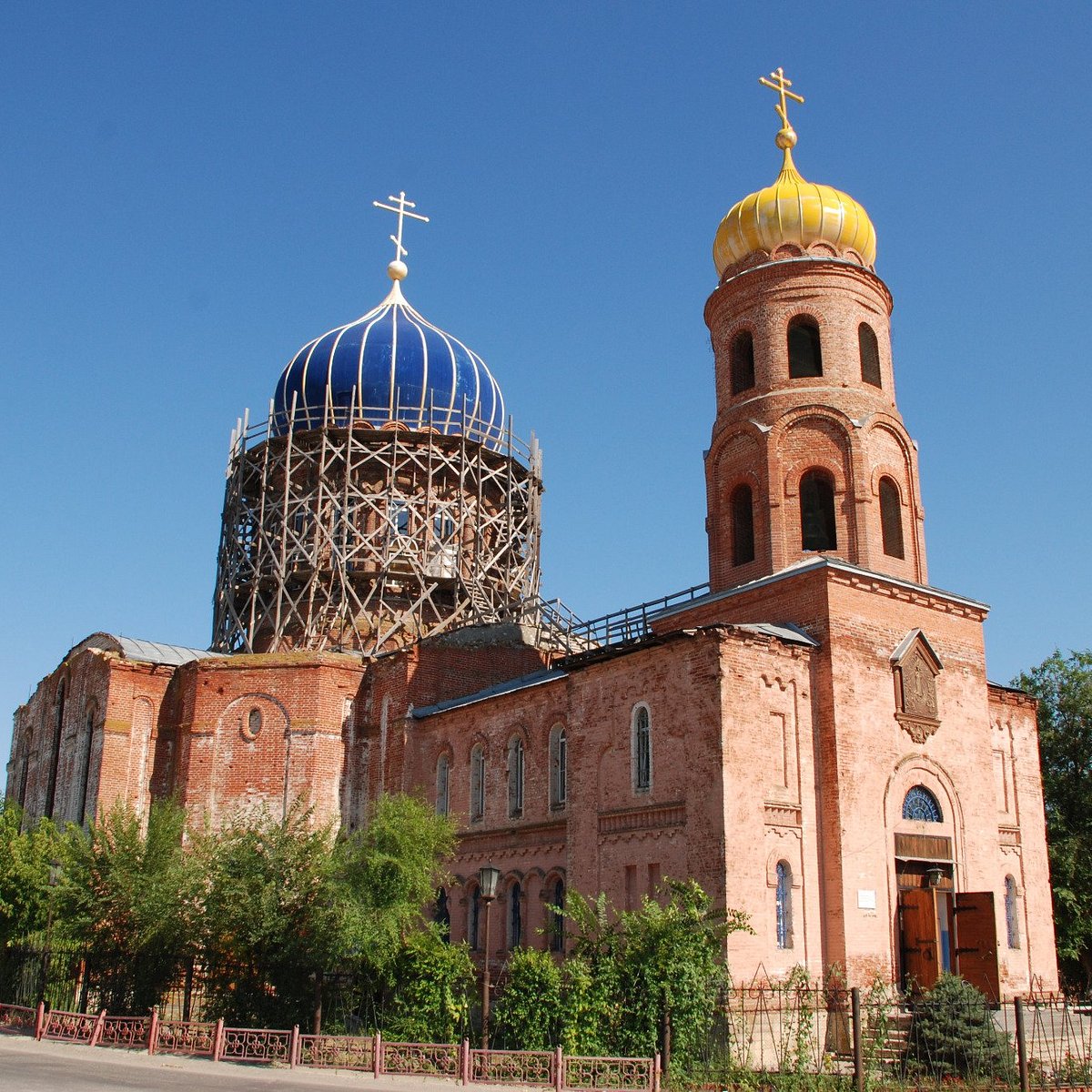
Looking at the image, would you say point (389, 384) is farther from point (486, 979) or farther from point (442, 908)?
Result: point (486, 979)

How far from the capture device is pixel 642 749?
18.3 meters

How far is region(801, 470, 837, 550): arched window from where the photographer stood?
20.2 metres

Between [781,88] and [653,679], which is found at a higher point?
[781,88]

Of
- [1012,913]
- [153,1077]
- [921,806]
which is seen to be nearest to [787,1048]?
[921,806]

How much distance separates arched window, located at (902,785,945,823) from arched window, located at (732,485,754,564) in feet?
15.7

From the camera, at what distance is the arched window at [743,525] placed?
20828 mm

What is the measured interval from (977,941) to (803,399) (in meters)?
9.13

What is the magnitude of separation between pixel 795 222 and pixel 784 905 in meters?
12.2

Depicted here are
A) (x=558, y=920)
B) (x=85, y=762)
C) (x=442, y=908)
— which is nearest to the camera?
(x=558, y=920)

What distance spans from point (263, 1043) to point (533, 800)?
7.06 m

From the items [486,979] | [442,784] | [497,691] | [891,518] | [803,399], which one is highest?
[803,399]

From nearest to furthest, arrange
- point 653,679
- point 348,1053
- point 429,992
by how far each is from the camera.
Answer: point 348,1053, point 429,992, point 653,679

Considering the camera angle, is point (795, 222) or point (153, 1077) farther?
point (795, 222)

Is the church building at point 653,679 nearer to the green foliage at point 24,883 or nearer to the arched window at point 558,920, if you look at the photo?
the arched window at point 558,920
